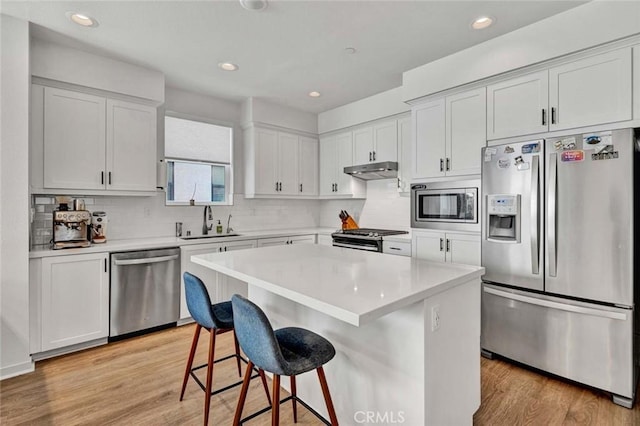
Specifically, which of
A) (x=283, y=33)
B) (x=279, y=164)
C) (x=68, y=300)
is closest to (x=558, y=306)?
(x=283, y=33)

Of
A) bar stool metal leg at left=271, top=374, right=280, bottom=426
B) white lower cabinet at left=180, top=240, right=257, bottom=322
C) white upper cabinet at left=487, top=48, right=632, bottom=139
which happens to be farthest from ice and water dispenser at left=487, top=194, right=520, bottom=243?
white lower cabinet at left=180, top=240, right=257, bottom=322

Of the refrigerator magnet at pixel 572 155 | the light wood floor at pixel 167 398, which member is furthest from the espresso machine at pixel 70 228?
the refrigerator magnet at pixel 572 155

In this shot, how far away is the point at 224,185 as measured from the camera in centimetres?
452

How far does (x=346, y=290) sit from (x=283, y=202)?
375cm

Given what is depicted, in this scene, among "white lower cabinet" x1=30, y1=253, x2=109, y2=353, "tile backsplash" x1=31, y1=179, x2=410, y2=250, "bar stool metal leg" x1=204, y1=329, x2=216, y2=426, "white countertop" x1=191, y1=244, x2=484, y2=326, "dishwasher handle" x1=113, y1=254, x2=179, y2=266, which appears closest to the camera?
"white countertop" x1=191, y1=244, x2=484, y2=326

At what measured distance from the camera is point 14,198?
251cm

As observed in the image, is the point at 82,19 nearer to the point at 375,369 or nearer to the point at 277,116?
the point at 277,116

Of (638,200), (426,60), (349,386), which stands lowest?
(349,386)

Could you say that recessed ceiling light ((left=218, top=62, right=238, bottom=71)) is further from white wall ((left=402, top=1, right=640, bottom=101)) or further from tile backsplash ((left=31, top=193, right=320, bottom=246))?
white wall ((left=402, top=1, right=640, bottom=101))

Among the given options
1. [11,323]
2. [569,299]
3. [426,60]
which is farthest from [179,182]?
[569,299]

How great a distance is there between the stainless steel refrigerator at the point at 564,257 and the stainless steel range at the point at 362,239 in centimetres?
126

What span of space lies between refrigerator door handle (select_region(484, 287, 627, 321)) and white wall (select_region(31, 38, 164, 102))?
384 centimetres

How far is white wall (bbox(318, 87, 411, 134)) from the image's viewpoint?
157 inches

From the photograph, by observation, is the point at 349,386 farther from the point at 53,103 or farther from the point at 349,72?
the point at 53,103
